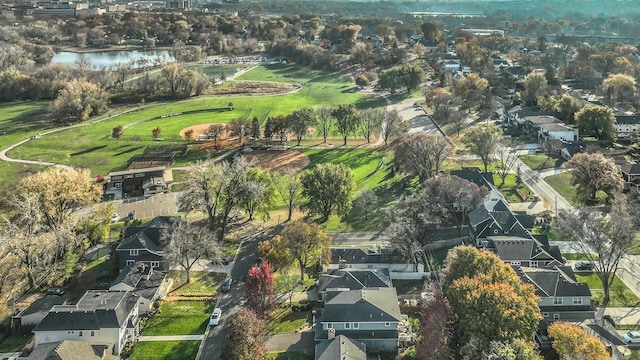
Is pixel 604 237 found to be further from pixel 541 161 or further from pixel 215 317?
pixel 541 161

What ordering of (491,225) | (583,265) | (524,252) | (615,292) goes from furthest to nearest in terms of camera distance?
(491,225)
(583,265)
(524,252)
(615,292)

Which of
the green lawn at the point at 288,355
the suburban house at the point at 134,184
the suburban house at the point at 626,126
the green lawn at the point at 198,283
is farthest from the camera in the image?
the suburban house at the point at 626,126

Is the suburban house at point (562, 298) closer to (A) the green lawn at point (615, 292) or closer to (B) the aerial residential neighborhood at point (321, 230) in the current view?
(B) the aerial residential neighborhood at point (321, 230)

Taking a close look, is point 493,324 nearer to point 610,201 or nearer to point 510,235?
point 510,235

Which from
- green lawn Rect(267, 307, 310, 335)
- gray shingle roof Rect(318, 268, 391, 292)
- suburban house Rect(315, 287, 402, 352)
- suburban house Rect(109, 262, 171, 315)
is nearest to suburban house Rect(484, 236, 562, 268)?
gray shingle roof Rect(318, 268, 391, 292)

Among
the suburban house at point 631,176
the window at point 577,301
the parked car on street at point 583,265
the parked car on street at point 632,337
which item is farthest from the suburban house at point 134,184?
the suburban house at point 631,176

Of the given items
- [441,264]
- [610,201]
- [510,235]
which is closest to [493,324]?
[441,264]

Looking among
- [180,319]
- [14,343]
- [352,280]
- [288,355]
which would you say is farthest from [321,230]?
[14,343]
